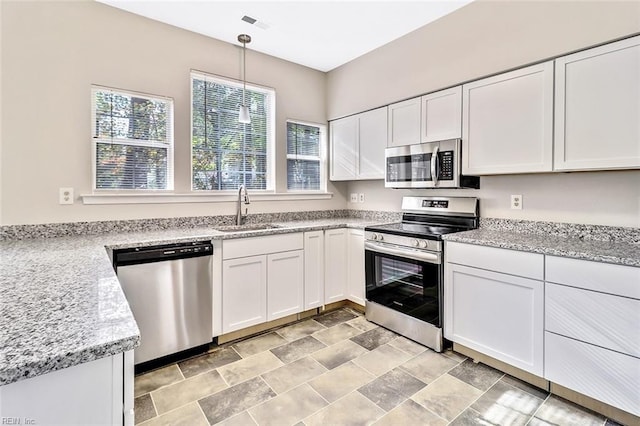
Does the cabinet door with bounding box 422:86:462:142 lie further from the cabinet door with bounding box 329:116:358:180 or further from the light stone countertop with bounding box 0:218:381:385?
the light stone countertop with bounding box 0:218:381:385

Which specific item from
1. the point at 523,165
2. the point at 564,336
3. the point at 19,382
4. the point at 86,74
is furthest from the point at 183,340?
the point at 523,165

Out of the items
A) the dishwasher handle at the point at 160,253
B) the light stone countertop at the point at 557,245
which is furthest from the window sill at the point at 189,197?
the light stone countertop at the point at 557,245

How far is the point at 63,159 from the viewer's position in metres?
2.36

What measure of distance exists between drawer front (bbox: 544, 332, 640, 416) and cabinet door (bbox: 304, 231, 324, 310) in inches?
72.0

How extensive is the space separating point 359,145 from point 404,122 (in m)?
0.62

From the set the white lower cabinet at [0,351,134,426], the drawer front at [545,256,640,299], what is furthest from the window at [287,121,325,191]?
the white lower cabinet at [0,351,134,426]

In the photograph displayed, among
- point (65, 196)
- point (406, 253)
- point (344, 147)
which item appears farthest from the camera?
point (344, 147)

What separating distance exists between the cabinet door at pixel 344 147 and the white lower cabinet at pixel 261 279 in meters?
1.11

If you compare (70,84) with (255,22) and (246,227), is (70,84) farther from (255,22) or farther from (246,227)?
(246,227)

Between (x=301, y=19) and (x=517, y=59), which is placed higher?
(x=301, y=19)

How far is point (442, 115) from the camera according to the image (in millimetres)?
2723

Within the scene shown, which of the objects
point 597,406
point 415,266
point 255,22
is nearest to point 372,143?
point 415,266

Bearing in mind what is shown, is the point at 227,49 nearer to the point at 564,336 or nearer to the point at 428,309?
the point at 428,309

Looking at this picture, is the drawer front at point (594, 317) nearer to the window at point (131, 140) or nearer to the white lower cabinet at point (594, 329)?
the white lower cabinet at point (594, 329)
